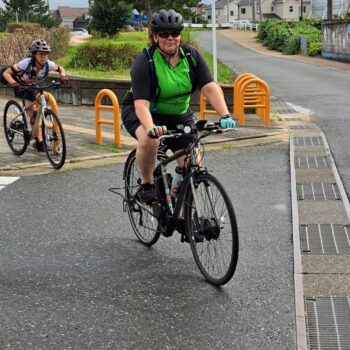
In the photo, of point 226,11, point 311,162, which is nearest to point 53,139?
point 311,162

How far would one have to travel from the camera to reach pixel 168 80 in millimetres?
4695

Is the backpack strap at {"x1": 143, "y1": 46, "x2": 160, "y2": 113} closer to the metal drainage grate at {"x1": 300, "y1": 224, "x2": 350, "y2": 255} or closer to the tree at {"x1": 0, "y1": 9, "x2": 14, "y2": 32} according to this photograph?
the metal drainage grate at {"x1": 300, "y1": 224, "x2": 350, "y2": 255}

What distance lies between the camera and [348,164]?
8844 mm

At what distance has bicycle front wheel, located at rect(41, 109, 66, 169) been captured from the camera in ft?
28.5

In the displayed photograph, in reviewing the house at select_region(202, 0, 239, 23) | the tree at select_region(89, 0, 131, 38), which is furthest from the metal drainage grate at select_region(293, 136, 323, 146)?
the house at select_region(202, 0, 239, 23)

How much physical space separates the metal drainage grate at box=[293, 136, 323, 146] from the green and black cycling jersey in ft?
19.2

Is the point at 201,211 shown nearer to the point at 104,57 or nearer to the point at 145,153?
the point at 145,153

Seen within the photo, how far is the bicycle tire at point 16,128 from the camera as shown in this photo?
9.52 metres

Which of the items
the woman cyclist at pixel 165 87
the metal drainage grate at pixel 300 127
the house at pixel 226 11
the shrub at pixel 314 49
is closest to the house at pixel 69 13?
the house at pixel 226 11

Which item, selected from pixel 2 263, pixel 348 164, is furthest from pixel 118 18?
pixel 2 263

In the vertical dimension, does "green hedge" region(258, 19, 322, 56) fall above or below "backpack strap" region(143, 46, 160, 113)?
below

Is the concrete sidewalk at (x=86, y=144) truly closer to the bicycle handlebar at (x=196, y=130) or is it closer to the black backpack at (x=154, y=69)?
the black backpack at (x=154, y=69)

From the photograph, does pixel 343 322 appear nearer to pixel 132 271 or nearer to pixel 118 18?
pixel 132 271

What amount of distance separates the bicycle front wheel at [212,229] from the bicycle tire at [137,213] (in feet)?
2.46
